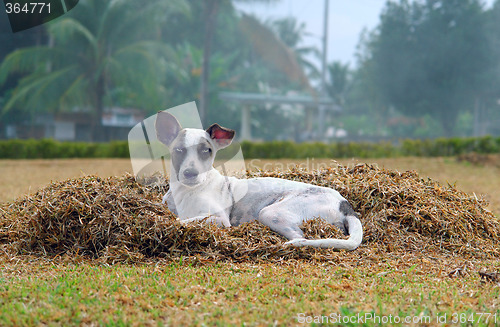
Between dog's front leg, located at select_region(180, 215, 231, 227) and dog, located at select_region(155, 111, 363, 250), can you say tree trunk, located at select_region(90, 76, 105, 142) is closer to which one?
dog, located at select_region(155, 111, 363, 250)

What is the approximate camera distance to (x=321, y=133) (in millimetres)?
34312

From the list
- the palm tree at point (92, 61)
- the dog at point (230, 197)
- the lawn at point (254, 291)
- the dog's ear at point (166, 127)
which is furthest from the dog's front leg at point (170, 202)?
the palm tree at point (92, 61)

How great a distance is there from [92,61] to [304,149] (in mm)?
19169

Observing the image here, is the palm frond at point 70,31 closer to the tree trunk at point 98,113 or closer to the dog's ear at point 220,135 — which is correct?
the tree trunk at point 98,113

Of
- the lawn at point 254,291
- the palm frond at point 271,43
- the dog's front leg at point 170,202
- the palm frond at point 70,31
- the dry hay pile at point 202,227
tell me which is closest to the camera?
the lawn at point 254,291

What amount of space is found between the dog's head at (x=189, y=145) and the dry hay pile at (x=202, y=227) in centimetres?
45

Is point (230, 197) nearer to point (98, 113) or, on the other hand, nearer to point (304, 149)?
point (304, 149)

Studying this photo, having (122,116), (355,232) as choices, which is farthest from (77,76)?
(355,232)

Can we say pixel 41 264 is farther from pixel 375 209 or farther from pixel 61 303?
pixel 375 209

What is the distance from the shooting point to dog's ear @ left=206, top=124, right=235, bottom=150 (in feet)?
14.7

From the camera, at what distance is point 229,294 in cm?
309

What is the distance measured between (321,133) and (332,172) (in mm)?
28726

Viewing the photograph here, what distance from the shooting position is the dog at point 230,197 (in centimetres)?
430

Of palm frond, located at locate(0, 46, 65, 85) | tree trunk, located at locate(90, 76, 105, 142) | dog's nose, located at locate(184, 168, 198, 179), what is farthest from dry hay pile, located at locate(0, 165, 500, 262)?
palm frond, located at locate(0, 46, 65, 85)
